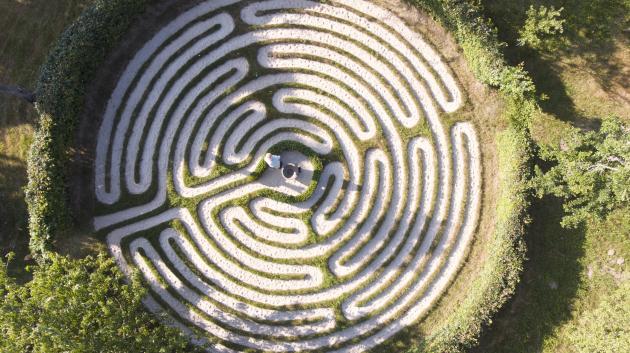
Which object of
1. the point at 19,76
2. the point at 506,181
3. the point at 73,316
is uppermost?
the point at 19,76

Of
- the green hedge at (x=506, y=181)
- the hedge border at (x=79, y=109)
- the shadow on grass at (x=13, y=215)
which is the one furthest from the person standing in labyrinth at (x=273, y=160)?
the shadow on grass at (x=13, y=215)

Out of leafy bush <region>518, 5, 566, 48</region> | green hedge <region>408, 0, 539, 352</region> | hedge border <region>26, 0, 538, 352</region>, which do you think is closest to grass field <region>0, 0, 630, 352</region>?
leafy bush <region>518, 5, 566, 48</region>

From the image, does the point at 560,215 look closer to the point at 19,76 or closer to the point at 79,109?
the point at 79,109

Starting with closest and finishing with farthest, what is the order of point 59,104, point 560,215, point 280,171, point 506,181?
point 59,104, point 506,181, point 560,215, point 280,171

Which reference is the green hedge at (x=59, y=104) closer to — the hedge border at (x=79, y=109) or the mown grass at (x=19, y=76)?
the hedge border at (x=79, y=109)

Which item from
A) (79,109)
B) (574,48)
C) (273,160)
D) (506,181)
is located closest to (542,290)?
(506,181)

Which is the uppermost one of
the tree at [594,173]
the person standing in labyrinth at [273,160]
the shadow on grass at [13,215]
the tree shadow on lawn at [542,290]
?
the shadow on grass at [13,215]
